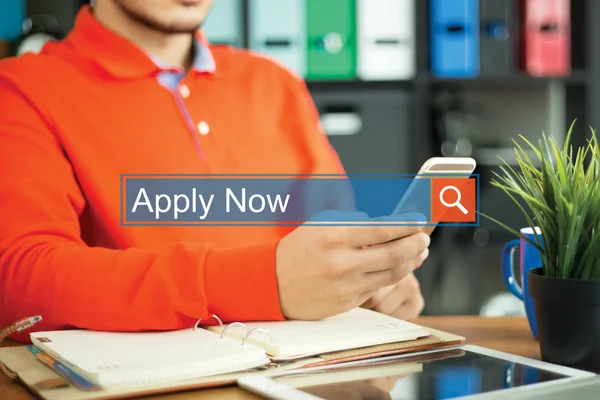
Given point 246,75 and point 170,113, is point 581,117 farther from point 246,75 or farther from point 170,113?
point 170,113

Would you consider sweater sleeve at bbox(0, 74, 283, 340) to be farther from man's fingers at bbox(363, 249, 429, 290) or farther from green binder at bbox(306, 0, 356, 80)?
green binder at bbox(306, 0, 356, 80)

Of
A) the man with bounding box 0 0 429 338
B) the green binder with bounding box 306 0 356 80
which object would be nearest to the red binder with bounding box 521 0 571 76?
the green binder with bounding box 306 0 356 80

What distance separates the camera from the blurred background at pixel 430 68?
84.2 inches

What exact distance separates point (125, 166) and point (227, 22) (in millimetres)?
954

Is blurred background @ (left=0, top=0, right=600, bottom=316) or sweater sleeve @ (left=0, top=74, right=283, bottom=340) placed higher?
blurred background @ (left=0, top=0, right=600, bottom=316)

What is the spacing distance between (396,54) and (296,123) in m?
0.76

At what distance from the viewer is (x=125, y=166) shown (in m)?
1.30

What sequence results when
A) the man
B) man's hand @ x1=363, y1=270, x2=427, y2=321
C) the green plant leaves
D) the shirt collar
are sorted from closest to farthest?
the green plant leaves, the man, man's hand @ x1=363, y1=270, x2=427, y2=321, the shirt collar

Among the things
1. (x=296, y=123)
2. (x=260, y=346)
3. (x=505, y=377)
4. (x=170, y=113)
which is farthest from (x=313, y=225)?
(x=296, y=123)

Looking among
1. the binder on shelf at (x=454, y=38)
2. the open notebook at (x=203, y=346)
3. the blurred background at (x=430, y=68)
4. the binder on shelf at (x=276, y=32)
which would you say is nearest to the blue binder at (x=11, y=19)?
the blurred background at (x=430, y=68)

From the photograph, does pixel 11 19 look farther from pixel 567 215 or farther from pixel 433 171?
pixel 567 215

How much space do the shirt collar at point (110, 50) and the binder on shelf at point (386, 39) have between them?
0.88 metres

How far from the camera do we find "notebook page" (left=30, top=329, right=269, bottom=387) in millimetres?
706

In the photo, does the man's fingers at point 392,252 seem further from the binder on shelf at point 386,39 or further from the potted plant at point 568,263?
the binder on shelf at point 386,39
